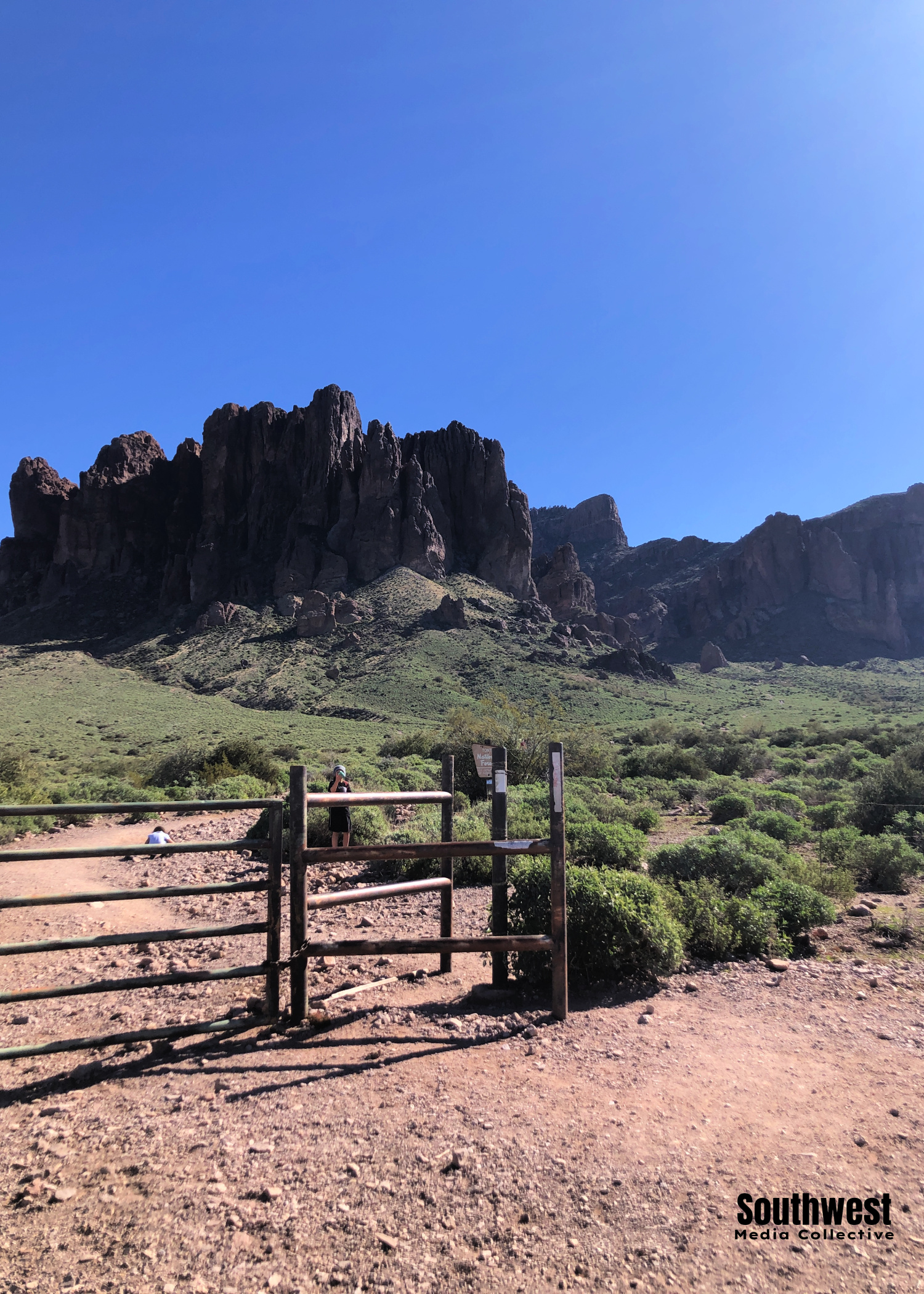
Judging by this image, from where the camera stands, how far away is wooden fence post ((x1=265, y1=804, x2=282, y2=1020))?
4.74 meters

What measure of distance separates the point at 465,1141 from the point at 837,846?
31.2 feet

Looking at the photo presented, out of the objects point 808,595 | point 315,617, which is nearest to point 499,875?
point 315,617

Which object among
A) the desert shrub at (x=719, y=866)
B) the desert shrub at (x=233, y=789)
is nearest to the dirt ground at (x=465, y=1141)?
the desert shrub at (x=719, y=866)

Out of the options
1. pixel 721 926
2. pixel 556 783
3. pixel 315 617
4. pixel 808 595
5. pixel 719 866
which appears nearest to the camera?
pixel 556 783

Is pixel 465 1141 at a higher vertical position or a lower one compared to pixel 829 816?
higher

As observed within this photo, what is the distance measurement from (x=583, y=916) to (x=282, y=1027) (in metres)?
2.64

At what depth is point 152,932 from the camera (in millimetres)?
4477

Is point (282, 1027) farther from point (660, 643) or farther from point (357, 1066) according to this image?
point (660, 643)

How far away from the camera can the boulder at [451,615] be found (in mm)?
72875

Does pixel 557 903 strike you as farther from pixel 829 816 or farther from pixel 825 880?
pixel 829 816

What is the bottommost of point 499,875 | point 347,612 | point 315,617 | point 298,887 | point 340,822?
point 340,822

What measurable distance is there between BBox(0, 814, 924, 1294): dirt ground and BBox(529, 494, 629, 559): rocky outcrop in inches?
7147

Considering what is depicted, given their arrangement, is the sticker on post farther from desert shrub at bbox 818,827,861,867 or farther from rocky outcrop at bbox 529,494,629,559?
rocky outcrop at bbox 529,494,629,559

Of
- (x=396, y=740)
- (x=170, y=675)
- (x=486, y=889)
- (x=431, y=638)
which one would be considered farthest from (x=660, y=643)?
(x=486, y=889)
